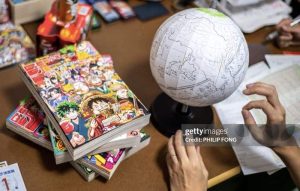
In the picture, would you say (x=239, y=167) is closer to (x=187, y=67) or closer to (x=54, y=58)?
(x=187, y=67)

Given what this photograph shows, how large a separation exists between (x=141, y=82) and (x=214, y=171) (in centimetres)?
33

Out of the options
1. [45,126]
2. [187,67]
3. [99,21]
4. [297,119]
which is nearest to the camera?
[187,67]

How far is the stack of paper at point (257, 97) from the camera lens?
94 cm

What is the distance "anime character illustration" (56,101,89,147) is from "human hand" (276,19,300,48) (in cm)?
75

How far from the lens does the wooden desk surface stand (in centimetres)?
85

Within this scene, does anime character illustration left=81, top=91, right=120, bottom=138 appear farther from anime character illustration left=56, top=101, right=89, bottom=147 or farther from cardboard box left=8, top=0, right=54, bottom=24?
cardboard box left=8, top=0, right=54, bottom=24

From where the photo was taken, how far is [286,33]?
1240mm

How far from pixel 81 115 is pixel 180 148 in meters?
0.24

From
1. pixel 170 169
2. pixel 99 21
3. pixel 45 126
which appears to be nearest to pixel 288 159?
pixel 170 169

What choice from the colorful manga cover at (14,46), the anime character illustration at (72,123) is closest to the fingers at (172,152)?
the anime character illustration at (72,123)

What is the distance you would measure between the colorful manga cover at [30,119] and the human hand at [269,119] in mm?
489

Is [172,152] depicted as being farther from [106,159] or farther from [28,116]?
[28,116]

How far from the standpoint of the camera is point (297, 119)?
1040 mm

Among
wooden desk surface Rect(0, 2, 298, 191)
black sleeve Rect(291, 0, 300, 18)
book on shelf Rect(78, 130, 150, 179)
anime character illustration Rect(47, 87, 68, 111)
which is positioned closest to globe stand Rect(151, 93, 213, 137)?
wooden desk surface Rect(0, 2, 298, 191)
